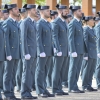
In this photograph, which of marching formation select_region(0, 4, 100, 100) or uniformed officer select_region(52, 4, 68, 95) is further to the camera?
uniformed officer select_region(52, 4, 68, 95)

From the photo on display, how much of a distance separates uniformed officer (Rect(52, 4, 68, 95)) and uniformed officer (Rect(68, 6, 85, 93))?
18.2 inches

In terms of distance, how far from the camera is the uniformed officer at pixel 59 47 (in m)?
16.7

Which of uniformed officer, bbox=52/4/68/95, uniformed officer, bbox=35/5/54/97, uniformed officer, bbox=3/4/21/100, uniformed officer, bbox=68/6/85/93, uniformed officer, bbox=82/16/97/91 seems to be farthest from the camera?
uniformed officer, bbox=82/16/97/91

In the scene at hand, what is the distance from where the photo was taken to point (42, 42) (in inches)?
637

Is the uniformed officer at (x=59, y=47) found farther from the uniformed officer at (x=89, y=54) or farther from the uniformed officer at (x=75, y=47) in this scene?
the uniformed officer at (x=89, y=54)

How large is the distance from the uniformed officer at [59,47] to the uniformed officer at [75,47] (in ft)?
1.52

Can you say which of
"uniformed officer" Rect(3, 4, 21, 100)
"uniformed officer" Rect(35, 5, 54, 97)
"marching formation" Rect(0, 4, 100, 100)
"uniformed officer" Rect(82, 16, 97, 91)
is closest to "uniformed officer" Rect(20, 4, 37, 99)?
"marching formation" Rect(0, 4, 100, 100)

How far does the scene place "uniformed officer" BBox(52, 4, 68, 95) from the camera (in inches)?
658

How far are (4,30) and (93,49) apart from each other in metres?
3.81

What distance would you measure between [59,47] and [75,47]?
0.93 meters

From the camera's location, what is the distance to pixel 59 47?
54.9ft

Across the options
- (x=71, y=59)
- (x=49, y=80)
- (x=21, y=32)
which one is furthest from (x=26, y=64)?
(x=49, y=80)

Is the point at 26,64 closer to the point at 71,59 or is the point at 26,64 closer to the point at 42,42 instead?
the point at 42,42

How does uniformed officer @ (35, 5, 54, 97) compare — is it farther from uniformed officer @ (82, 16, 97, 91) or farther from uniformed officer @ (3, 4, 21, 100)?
uniformed officer @ (82, 16, 97, 91)
